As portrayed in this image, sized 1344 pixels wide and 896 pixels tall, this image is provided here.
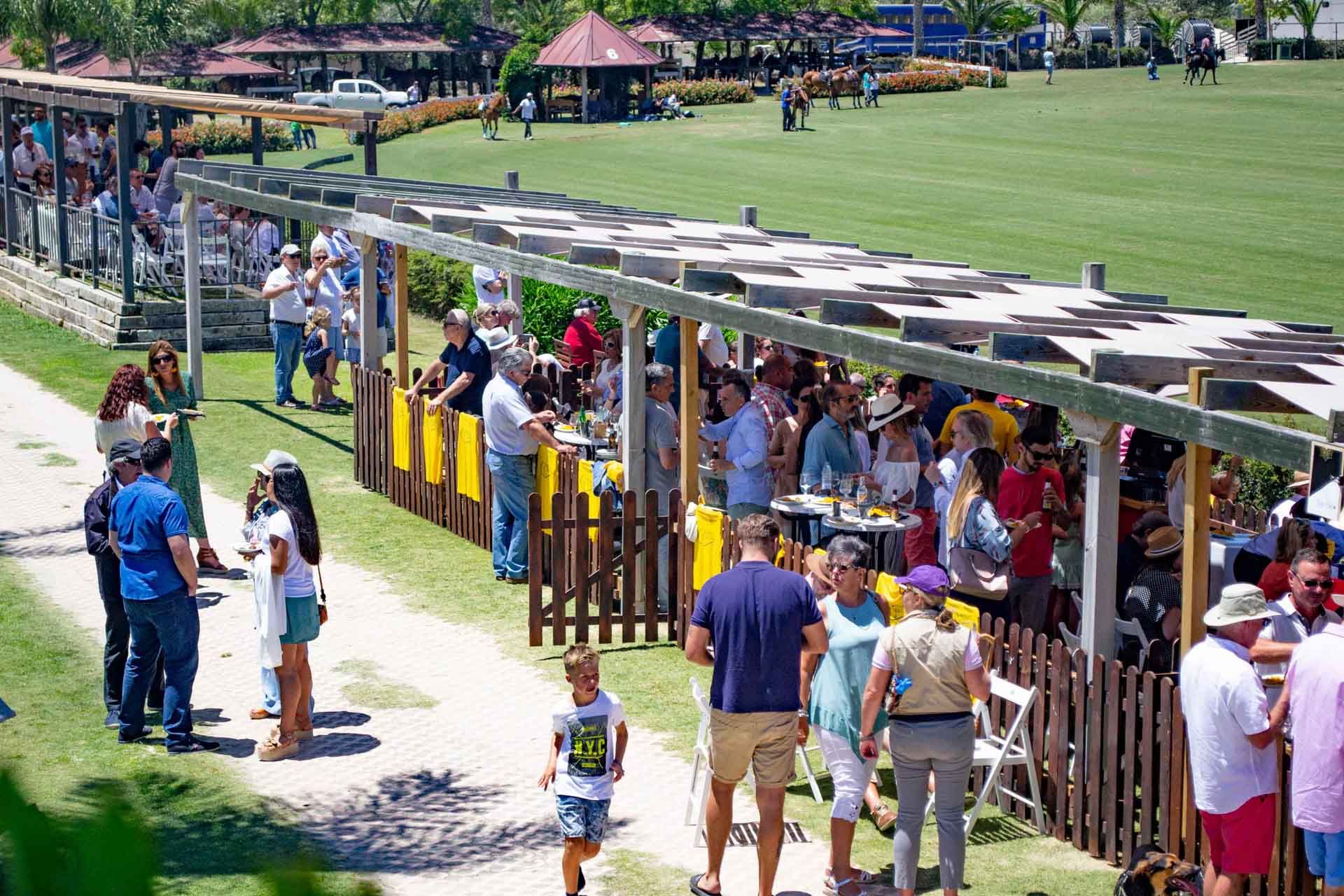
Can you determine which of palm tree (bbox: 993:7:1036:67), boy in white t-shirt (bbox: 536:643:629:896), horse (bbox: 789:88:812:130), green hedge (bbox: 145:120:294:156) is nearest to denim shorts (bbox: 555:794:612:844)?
boy in white t-shirt (bbox: 536:643:629:896)

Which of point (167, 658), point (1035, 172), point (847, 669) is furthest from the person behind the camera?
point (1035, 172)

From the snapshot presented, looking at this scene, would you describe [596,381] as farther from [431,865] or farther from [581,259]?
[431,865]

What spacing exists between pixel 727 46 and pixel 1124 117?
24.3 meters

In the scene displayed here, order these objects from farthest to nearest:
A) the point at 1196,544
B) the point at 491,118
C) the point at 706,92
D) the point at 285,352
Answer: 1. the point at 706,92
2. the point at 491,118
3. the point at 285,352
4. the point at 1196,544

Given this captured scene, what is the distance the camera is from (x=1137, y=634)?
8.15 meters

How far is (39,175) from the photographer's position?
25312 millimetres

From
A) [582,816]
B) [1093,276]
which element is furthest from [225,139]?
[582,816]

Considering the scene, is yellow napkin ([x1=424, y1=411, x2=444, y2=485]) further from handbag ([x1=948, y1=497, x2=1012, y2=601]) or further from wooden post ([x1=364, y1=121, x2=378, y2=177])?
wooden post ([x1=364, y1=121, x2=378, y2=177])

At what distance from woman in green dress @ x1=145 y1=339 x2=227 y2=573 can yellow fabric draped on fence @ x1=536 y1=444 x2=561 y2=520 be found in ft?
7.96

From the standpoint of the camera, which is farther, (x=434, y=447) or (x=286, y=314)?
(x=286, y=314)

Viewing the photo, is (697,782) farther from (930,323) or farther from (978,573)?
(930,323)

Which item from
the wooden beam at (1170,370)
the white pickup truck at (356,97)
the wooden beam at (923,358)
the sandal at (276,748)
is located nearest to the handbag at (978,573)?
the wooden beam at (923,358)

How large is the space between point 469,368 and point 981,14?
243 ft

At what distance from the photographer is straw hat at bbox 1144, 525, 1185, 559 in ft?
28.2
